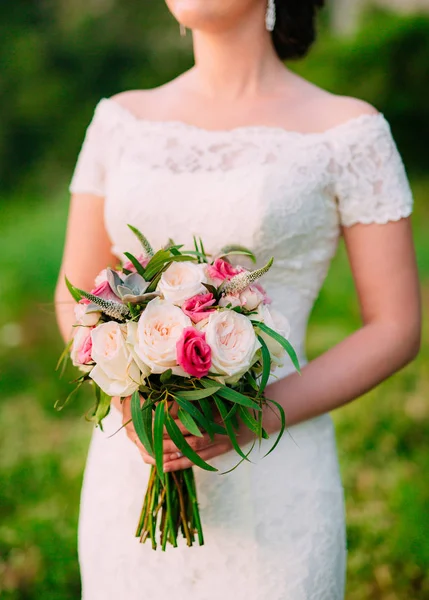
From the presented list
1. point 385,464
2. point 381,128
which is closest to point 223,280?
point 381,128

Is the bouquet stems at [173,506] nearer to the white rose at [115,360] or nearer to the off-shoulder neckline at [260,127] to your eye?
the white rose at [115,360]

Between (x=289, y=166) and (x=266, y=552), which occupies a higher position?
(x=289, y=166)

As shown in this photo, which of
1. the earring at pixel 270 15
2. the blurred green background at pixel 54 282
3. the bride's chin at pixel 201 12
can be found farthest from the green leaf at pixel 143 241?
the earring at pixel 270 15

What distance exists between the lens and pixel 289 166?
2146 mm

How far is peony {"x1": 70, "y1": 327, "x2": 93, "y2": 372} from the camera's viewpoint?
5.65 ft

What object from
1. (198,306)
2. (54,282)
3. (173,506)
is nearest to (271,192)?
(198,306)

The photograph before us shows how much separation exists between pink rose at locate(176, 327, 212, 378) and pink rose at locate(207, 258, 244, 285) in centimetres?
18

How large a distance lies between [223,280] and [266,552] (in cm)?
82

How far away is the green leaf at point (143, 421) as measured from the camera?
1660 millimetres

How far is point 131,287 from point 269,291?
59 cm

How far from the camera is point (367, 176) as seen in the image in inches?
84.3

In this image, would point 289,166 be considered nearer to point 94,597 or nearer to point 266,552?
point 266,552

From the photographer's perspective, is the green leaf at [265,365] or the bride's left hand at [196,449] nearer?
the green leaf at [265,365]

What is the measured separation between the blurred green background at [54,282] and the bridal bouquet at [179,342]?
0.48 meters
